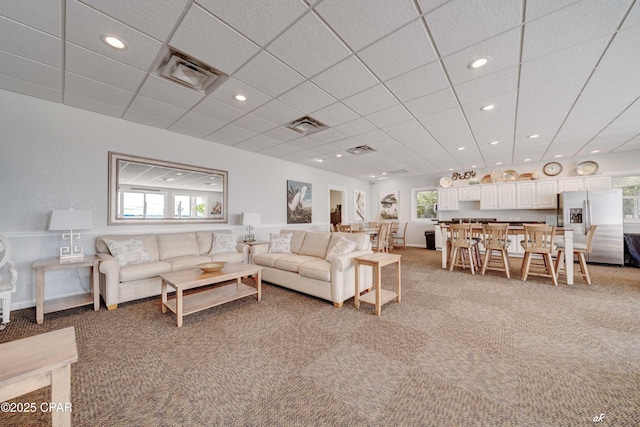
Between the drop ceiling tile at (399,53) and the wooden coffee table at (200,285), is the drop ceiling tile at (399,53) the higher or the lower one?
the higher one

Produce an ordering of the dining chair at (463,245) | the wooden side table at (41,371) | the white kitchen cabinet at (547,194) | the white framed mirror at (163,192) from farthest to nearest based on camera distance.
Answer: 1. the white kitchen cabinet at (547,194)
2. the dining chair at (463,245)
3. the white framed mirror at (163,192)
4. the wooden side table at (41,371)

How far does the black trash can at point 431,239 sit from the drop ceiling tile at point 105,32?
7919 millimetres

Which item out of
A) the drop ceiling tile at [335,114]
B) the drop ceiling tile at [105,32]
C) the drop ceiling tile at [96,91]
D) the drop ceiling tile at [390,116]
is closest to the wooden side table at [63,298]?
the drop ceiling tile at [96,91]

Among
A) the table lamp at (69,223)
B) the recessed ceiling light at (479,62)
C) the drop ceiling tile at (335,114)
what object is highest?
the drop ceiling tile at (335,114)

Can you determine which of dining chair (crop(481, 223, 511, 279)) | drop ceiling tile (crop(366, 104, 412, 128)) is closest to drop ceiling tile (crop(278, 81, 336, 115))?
drop ceiling tile (crop(366, 104, 412, 128))

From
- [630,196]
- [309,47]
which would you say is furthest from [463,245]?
[630,196]

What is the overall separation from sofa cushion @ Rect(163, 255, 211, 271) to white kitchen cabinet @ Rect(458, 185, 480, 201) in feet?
23.9

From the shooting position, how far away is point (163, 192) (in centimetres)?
412

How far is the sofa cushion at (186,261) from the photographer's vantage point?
3.41 meters

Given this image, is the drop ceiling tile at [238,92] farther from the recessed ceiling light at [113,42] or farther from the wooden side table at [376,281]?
the wooden side table at [376,281]

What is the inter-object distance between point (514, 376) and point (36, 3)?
428 cm

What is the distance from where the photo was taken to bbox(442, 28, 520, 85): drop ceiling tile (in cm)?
198

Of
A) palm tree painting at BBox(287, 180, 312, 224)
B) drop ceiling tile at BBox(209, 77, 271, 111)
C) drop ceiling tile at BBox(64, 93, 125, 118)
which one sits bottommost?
palm tree painting at BBox(287, 180, 312, 224)

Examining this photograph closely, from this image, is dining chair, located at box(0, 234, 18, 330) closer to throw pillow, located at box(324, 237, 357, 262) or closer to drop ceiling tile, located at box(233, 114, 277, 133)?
drop ceiling tile, located at box(233, 114, 277, 133)
